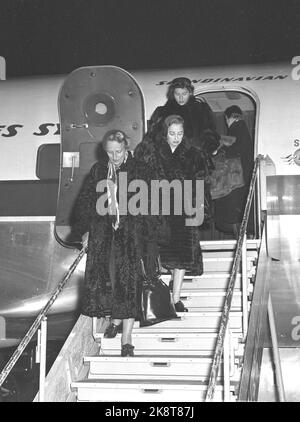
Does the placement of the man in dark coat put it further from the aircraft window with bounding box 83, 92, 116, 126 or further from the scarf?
the scarf

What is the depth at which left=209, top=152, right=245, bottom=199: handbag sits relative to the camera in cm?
515

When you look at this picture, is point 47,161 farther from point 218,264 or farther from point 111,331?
point 111,331

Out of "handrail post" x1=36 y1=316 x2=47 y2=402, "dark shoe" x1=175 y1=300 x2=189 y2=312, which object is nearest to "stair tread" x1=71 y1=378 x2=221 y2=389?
"handrail post" x1=36 y1=316 x2=47 y2=402

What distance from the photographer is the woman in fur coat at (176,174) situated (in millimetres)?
4078

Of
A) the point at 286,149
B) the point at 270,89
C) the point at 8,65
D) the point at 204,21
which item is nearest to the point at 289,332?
the point at 286,149

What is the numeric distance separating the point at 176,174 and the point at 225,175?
3.67 ft

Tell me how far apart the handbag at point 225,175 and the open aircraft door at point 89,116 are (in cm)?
88

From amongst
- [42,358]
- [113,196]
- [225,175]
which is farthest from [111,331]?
[225,175]

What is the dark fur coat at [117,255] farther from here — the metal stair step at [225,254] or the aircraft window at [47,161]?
the aircraft window at [47,161]

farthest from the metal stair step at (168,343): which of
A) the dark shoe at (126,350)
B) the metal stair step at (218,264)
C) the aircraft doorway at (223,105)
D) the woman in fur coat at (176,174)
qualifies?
the aircraft doorway at (223,105)

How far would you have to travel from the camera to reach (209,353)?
3.91m

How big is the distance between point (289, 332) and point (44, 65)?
377cm
